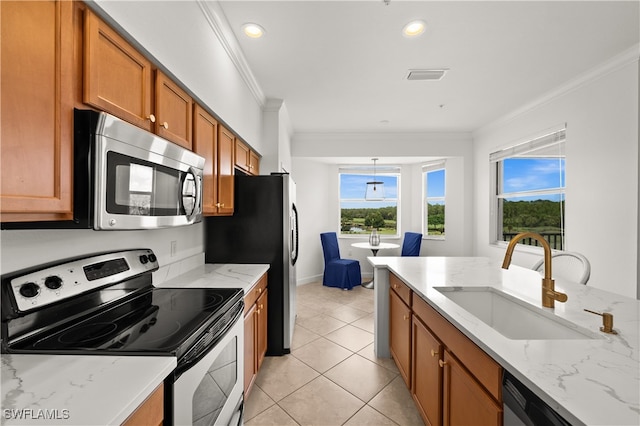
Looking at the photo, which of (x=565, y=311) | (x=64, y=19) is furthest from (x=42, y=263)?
(x=565, y=311)

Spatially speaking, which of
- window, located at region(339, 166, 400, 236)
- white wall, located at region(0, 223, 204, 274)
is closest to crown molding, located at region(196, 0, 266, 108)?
white wall, located at region(0, 223, 204, 274)

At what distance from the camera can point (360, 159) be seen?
5.27 metres

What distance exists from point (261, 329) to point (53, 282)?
5.12ft

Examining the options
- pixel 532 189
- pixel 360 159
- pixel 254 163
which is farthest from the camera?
pixel 360 159

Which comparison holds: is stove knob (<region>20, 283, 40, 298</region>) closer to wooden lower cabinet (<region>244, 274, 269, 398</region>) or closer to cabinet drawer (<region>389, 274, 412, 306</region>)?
wooden lower cabinet (<region>244, 274, 269, 398</region>)

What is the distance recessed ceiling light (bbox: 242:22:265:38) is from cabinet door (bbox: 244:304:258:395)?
2122mm

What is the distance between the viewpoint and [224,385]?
1371 millimetres

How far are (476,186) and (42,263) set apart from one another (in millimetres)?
5472

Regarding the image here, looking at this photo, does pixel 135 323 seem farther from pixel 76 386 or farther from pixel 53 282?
pixel 76 386

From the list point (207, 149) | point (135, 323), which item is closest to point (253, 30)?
point (207, 149)

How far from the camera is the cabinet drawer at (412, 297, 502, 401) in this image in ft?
3.07

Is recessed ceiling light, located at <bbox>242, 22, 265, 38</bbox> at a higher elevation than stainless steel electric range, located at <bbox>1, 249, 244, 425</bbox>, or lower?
higher

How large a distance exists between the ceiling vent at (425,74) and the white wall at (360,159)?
2085mm

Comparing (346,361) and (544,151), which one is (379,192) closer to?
Answer: (544,151)
